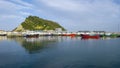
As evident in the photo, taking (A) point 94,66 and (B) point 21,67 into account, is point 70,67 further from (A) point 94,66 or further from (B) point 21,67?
(B) point 21,67

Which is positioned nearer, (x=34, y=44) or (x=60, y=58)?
(x=60, y=58)

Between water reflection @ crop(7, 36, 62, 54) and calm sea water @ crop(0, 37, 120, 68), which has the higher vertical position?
water reflection @ crop(7, 36, 62, 54)

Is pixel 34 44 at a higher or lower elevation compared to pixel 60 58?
higher

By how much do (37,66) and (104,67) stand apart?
35.7 ft

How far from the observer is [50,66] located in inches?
1423

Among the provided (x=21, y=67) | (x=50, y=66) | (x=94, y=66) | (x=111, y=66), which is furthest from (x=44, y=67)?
(x=111, y=66)

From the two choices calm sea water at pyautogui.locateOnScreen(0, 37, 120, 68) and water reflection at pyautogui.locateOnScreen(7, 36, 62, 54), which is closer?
calm sea water at pyautogui.locateOnScreen(0, 37, 120, 68)

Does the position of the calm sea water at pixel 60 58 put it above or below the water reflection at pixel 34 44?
below

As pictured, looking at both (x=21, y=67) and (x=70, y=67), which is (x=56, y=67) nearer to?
(x=70, y=67)

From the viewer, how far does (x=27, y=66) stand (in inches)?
1436

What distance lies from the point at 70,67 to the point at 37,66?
5542 millimetres

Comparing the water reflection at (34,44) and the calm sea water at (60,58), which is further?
the water reflection at (34,44)

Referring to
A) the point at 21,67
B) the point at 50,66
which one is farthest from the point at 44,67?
the point at 21,67

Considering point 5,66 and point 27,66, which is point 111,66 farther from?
point 5,66
